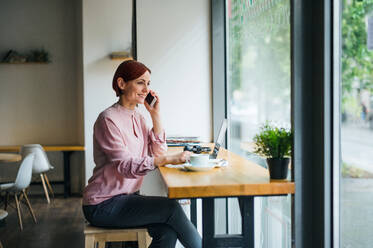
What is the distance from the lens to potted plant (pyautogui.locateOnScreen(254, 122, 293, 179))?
181 centimetres

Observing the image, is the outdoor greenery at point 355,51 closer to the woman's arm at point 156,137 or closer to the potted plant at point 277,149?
the potted plant at point 277,149

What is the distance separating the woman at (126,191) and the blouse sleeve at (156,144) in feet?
→ 0.75

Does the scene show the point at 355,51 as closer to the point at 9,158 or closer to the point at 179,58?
the point at 179,58

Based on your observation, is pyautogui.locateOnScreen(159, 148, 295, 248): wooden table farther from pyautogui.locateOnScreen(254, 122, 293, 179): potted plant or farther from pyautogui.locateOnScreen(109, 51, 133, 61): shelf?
pyautogui.locateOnScreen(109, 51, 133, 61): shelf

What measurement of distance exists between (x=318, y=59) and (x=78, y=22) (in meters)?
4.95

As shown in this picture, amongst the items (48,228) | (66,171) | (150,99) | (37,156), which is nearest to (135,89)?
(150,99)

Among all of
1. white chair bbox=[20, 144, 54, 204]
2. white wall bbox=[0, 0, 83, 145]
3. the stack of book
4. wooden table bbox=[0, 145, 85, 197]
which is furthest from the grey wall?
the stack of book

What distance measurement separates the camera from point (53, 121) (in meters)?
6.29

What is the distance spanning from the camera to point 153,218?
2.14 meters

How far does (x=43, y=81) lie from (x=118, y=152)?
4528 millimetres

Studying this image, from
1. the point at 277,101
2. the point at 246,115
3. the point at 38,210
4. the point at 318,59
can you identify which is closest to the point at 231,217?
the point at 246,115

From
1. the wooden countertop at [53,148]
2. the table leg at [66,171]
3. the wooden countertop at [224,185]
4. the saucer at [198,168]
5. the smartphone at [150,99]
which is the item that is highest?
the smartphone at [150,99]

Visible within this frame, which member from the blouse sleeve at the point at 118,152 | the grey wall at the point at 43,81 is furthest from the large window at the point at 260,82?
the grey wall at the point at 43,81

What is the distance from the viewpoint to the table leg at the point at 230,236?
72.4 inches
